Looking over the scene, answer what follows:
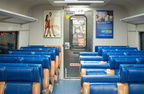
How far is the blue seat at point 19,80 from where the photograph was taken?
85.4 inches

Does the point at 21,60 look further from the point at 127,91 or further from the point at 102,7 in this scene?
the point at 102,7

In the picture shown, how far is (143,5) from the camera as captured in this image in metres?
4.59

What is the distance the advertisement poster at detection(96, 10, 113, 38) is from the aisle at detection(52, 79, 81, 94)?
1957 millimetres

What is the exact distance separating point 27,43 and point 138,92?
468 centimetres

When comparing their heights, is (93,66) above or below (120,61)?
below

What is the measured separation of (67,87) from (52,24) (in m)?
2.43

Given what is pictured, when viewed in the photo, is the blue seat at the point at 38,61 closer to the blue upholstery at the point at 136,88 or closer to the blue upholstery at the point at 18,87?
the blue upholstery at the point at 18,87

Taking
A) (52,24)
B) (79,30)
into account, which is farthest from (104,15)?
(52,24)

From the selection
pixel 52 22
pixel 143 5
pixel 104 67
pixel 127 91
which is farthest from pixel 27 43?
pixel 127 91

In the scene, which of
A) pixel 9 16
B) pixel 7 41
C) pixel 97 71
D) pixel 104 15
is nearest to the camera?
pixel 97 71

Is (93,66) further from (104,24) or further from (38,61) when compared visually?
(104,24)

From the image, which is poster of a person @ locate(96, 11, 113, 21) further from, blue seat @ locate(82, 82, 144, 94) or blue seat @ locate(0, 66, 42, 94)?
blue seat @ locate(0, 66, 42, 94)

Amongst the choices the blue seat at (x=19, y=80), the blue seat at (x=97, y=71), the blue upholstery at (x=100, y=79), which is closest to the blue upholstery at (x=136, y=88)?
the blue upholstery at (x=100, y=79)

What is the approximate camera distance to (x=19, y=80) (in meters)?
2.21
